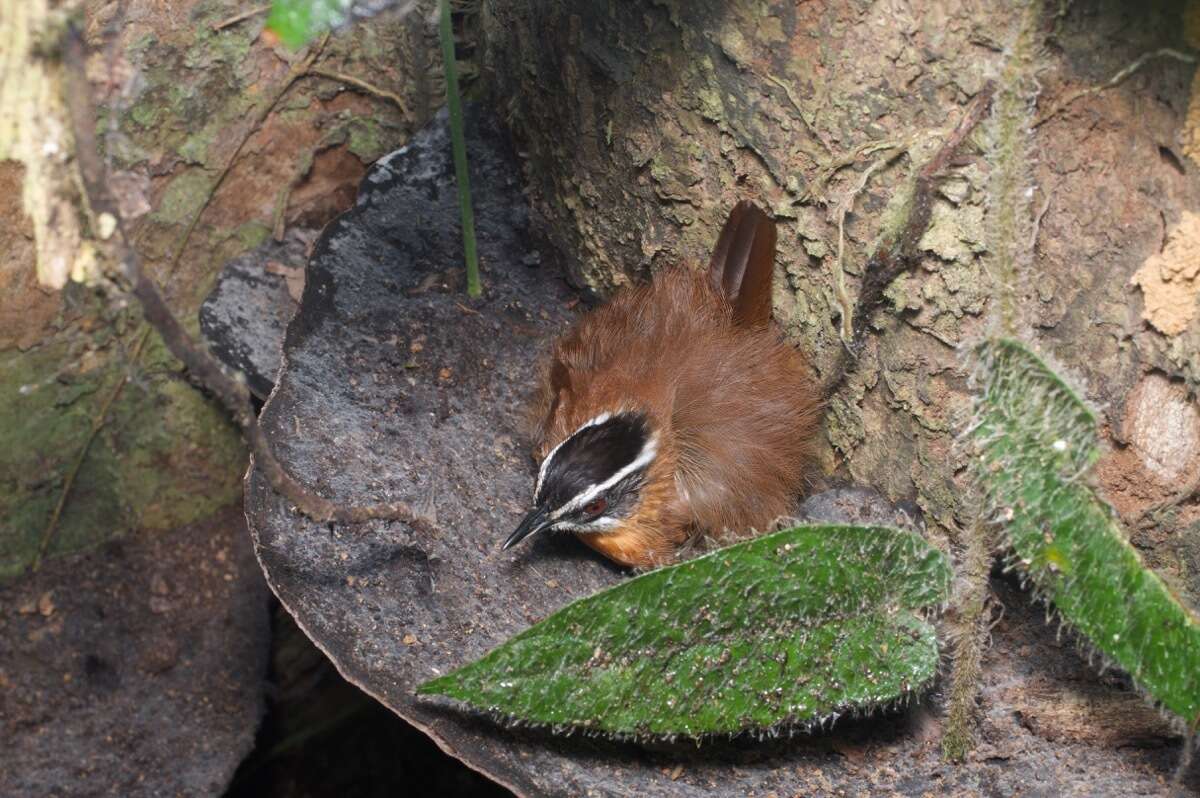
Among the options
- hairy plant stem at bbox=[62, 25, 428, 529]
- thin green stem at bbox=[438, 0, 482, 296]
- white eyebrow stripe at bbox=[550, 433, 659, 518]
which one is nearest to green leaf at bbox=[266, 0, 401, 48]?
hairy plant stem at bbox=[62, 25, 428, 529]

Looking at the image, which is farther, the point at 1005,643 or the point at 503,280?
the point at 503,280

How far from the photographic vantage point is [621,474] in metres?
2.32

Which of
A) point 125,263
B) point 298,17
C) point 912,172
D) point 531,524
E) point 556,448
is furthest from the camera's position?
point 556,448

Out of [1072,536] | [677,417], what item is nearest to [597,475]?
[677,417]

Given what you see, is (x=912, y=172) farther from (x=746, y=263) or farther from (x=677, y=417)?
(x=677, y=417)

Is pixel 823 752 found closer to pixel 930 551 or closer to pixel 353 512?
pixel 930 551

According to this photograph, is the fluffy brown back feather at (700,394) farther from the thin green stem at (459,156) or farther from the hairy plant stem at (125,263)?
the hairy plant stem at (125,263)

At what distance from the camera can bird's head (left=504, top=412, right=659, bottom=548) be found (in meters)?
2.18

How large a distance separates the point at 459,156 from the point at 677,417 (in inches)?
27.4

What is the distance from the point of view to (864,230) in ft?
6.57

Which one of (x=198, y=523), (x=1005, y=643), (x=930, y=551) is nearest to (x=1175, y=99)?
(x=930, y=551)

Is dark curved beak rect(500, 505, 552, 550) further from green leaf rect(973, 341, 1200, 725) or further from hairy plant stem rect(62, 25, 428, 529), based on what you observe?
green leaf rect(973, 341, 1200, 725)

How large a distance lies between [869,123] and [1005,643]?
93 cm

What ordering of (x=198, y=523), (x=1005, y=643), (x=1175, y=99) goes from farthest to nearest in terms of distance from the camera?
(x=198, y=523) < (x=1005, y=643) < (x=1175, y=99)
